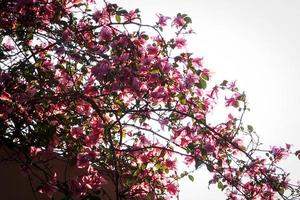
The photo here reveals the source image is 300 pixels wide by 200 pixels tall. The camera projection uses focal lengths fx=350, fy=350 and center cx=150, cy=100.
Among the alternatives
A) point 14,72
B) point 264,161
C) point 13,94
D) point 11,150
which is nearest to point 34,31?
point 14,72

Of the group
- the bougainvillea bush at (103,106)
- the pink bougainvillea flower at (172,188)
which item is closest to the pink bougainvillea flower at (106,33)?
the bougainvillea bush at (103,106)

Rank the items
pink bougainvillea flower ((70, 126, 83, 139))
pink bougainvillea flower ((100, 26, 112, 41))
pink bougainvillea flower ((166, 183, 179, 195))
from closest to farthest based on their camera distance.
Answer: pink bougainvillea flower ((70, 126, 83, 139)) → pink bougainvillea flower ((100, 26, 112, 41)) → pink bougainvillea flower ((166, 183, 179, 195))

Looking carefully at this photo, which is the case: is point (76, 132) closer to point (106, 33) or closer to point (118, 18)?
point (106, 33)

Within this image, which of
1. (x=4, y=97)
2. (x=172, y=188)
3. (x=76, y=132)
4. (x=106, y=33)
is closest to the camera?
(x=4, y=97)

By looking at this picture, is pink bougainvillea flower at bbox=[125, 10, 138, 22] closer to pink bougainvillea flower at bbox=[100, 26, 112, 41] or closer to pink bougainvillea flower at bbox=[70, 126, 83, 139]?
pink bougainvillea flower at bbox=[100, 26, 112, 41]

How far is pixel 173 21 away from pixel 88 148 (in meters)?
1.91

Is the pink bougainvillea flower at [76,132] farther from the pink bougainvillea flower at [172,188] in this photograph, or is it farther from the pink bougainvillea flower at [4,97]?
the pink bougainvillea flower at [172,188]

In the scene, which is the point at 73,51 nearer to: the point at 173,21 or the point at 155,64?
the point at 155,64

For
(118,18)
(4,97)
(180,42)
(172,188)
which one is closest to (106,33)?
(118,18)

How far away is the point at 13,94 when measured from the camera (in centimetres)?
370

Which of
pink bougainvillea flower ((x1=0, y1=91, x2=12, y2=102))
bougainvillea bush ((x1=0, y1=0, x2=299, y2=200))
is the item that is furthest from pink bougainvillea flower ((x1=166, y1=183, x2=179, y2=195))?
pink bougainvillea flower ((x1=0, y1=91, x2=12, y2=102))

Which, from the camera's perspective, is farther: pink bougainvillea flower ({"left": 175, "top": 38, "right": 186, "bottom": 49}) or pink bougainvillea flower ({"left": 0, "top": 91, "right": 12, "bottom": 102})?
pink bougainvillea flower ({"left": 175, "top": 38, "right": 186, "bottom": 49})

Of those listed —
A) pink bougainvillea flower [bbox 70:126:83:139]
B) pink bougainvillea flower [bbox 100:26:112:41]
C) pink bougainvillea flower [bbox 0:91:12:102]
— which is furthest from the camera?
pink bougainvillea flower [bbox 100:26:112:41]

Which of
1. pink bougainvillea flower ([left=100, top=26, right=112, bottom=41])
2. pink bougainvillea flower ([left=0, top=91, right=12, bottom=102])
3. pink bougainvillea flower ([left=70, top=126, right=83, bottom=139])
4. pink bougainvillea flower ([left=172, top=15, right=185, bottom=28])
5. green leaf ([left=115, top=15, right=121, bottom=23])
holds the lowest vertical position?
pink bougainvillea flower ([left=0, top=91, right=12, bottom=102])
